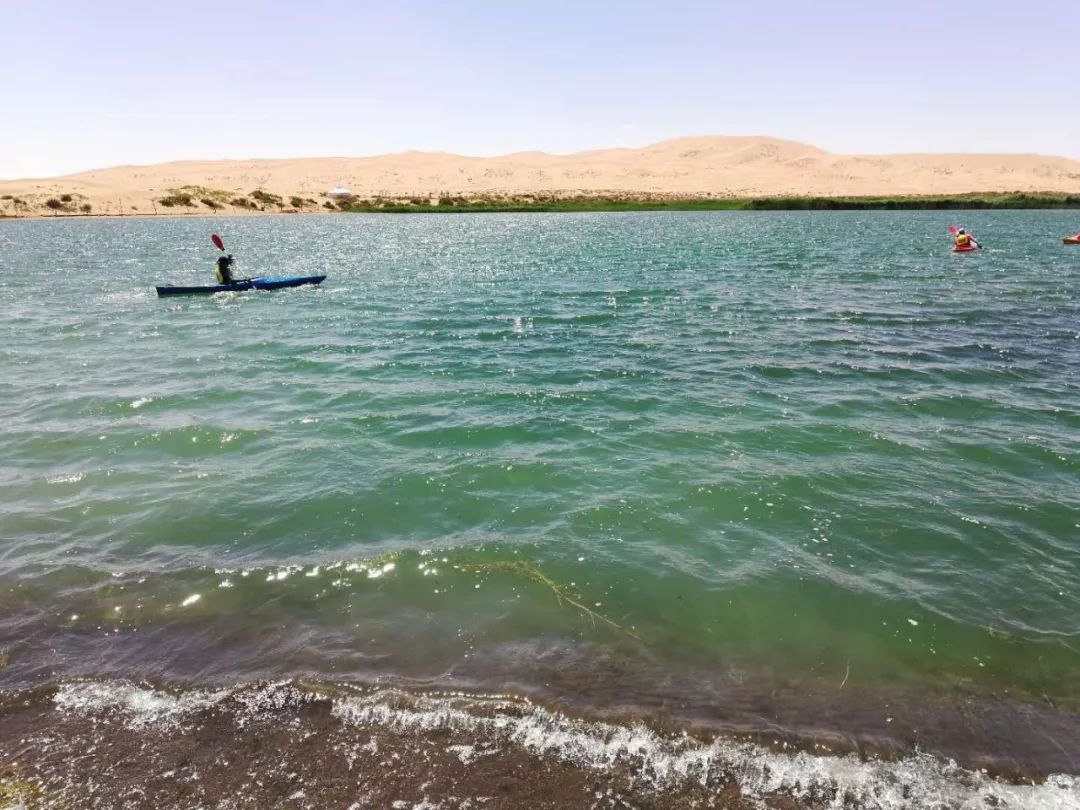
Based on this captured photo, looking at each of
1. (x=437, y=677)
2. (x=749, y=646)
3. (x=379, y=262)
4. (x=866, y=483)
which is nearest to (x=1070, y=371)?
(x=866, y=483)

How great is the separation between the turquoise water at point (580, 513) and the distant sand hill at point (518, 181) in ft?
354

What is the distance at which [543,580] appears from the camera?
8.16m

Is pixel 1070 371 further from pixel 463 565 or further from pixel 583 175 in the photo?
pixel 583 175

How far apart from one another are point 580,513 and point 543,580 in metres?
1.86

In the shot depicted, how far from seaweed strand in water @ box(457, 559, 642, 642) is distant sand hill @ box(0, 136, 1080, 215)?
118m

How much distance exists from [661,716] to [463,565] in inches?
137

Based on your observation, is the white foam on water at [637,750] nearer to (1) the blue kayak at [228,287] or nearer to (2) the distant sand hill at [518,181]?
(1) the blue kayak at [228,287]

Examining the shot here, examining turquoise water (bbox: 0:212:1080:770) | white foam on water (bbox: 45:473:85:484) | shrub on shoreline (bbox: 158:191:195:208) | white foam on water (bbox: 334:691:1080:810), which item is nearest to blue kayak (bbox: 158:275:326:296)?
turquoise water (bbox: 0:212:1080:770)

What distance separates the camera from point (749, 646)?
274 inches

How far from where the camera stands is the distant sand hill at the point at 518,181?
113312 mm

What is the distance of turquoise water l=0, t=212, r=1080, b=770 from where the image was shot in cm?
659

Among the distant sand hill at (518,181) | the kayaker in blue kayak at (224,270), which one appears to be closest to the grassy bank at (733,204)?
the distant sand hill at (518,181)

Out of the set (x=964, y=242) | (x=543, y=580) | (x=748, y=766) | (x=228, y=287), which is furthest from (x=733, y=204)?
(x=748, y=766)

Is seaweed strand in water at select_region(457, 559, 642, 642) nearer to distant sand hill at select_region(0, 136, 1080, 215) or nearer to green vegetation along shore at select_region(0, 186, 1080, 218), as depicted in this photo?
green vegetation along shore at select_region(0, 186, 1080, 218)
